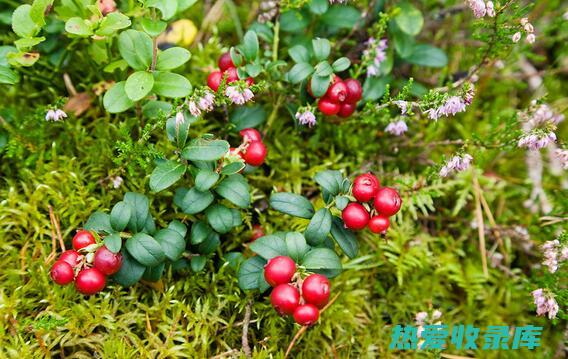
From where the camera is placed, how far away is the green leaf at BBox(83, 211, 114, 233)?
2635 mm

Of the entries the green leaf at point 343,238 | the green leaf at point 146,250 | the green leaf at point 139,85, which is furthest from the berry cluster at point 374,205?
the green leaf at point 139,85

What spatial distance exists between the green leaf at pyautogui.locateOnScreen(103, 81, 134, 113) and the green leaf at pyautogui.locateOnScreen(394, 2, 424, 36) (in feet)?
6.16

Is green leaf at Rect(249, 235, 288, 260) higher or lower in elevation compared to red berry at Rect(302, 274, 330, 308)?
lower

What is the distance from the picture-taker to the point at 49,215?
3.04 metres

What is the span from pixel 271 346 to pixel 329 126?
150cm

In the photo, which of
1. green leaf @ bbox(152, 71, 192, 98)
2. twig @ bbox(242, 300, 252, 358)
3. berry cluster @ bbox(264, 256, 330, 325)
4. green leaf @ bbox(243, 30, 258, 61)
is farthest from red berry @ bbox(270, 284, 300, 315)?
green leaf @ bbox(243, 30, 258, 61)

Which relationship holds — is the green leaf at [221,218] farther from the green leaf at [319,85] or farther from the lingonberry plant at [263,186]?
the green leaf at [319,85]

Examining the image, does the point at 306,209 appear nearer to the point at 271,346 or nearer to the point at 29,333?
the point at 271,346

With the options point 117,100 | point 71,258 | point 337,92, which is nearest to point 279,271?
point 71,258

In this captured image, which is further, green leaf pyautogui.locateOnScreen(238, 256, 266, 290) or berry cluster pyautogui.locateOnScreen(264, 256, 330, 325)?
green leaf pyautogui.locateOnScreen(238, 256, 266, 290)

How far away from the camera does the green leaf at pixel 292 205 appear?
108 inches

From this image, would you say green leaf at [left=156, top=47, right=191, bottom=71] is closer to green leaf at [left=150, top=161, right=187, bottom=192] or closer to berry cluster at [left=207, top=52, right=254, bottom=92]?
berry cluster at [left=207, top=52, right=254, bottom=92]

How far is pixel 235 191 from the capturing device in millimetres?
2666

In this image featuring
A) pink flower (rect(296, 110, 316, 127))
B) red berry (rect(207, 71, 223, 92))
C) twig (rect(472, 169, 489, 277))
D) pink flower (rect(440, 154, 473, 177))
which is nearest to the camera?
pink flower (rect(440, 154, 473, 177))
